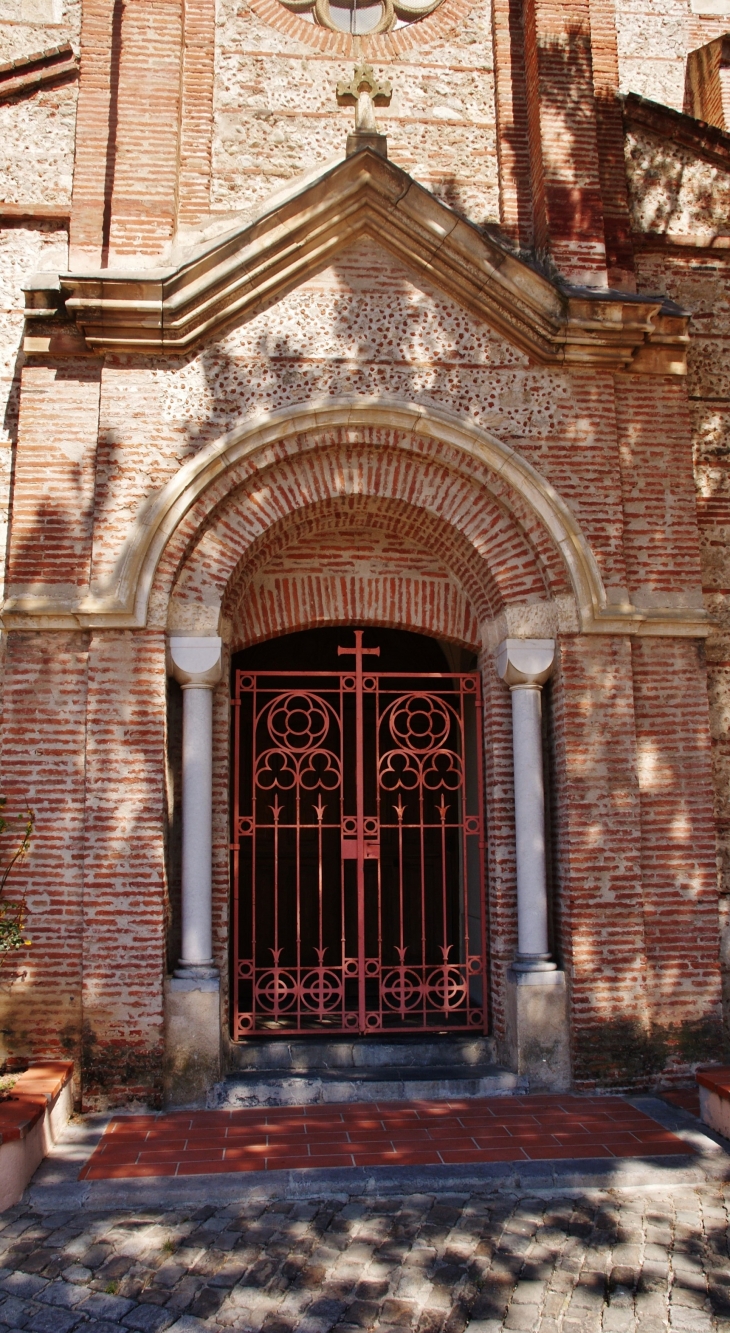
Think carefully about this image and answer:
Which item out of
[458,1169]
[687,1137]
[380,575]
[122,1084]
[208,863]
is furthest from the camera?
[380,575]

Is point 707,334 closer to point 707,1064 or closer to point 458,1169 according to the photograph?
point 707,1064

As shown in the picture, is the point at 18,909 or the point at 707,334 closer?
the point at 18,909

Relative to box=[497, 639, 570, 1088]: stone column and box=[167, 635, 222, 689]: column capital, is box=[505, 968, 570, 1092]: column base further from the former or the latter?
box=[167, 635, 222, 689]: column capital

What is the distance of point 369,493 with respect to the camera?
21.2 feet

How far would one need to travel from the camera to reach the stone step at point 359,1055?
6.18 metres

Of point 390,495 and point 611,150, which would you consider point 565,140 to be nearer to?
point 611,150

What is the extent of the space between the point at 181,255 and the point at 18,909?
4434 millimetres

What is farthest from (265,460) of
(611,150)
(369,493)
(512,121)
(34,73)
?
(611,150)

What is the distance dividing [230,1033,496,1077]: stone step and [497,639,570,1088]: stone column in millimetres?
343

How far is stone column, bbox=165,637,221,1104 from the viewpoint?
572cm

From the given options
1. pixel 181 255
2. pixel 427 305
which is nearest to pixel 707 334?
pixel 427 305

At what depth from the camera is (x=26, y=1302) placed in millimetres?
3711

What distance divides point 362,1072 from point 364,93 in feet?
Result: 21.6

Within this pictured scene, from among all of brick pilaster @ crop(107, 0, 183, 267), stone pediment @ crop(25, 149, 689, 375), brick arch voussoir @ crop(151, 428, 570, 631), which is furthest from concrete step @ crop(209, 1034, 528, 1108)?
brick pilaster @ crop(107, 0, 183, 267)
